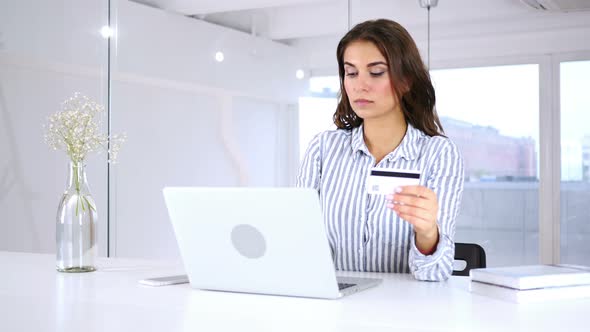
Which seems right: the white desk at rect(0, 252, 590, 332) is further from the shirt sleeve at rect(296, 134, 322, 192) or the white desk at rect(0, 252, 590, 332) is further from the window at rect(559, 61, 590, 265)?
the window at rect(559, 61, 590, 265)

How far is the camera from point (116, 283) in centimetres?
196

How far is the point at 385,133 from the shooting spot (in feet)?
8.40

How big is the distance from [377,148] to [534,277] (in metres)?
1.03

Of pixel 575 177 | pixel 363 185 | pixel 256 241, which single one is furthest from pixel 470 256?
pixel 575 177

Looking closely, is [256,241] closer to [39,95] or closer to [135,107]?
[135,107]

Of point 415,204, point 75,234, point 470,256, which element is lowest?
point 470,256

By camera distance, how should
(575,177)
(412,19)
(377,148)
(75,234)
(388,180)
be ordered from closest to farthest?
1. (388,180)
2. (75,234)
3. (377,148)
4. (412,19)
5. (575,177)

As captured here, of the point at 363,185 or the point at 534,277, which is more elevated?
the point at 363,185

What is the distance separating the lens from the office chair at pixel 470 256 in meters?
2.85

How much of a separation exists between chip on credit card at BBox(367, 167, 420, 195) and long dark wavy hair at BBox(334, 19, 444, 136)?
768 mm

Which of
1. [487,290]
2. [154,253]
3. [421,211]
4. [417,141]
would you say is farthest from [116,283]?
[154,253]

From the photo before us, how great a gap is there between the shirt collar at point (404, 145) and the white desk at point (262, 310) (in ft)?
1.96

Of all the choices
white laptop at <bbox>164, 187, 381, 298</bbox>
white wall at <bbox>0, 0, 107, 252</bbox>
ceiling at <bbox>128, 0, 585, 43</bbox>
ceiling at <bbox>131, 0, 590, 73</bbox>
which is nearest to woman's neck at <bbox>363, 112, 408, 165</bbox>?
white laptop at <bbox>164, 187, 381, 298</bbox>

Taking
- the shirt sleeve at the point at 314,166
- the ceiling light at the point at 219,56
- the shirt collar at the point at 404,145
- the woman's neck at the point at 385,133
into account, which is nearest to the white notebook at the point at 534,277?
the shirt collar at the point at 404,145
